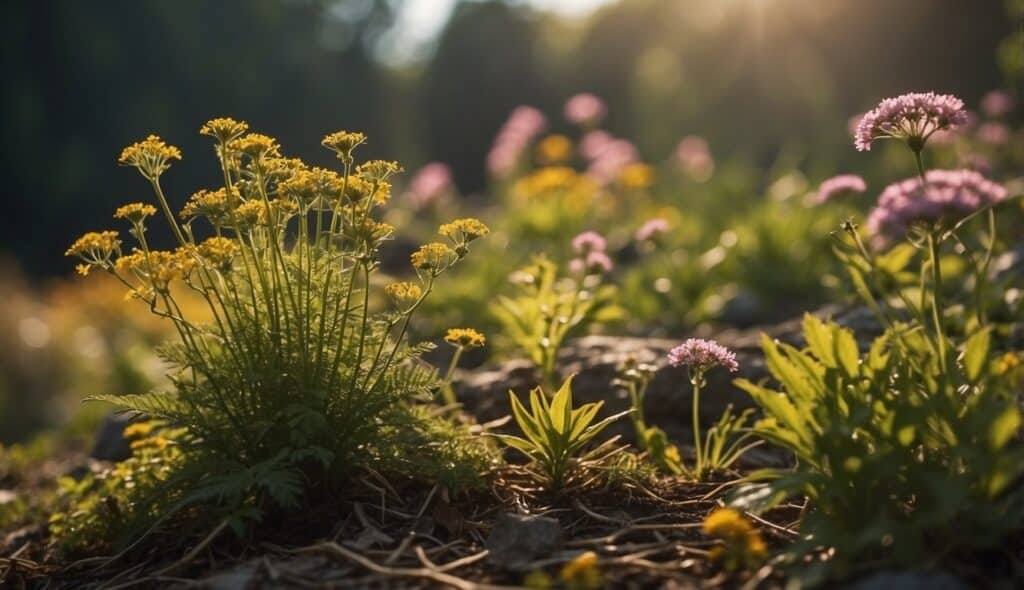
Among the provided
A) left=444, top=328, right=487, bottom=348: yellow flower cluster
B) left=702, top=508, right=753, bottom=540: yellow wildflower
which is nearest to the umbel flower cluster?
left=444, top=328, right=487, bottom=348: yellow flower cluster

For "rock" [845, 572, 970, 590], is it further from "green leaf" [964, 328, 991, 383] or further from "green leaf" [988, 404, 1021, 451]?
"green leaf" [964, 328, 991, 383]

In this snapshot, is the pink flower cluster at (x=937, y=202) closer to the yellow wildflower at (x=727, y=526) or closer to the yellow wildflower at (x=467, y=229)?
the yellow wildflower at (x=727, y=526)

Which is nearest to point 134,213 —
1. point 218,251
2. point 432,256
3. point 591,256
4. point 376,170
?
point 218,251

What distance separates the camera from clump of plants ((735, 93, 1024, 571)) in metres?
1.99

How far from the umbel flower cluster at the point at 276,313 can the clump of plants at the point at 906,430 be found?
Result: 0.98 m

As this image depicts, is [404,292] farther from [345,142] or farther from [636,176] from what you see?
[636,176]

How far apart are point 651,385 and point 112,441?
2549mm

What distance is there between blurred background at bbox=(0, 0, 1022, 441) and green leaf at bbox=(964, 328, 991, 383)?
12814mm

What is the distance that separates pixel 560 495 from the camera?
2727 mm

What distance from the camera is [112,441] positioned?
14.0 feet

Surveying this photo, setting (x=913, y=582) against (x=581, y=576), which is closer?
(x=913, y=582)

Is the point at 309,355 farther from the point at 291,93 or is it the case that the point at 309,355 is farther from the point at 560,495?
the point at 291,93

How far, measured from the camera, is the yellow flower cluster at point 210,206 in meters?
2.43

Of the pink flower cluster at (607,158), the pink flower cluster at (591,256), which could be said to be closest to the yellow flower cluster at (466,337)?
the pink flower cluster at (591,256)
